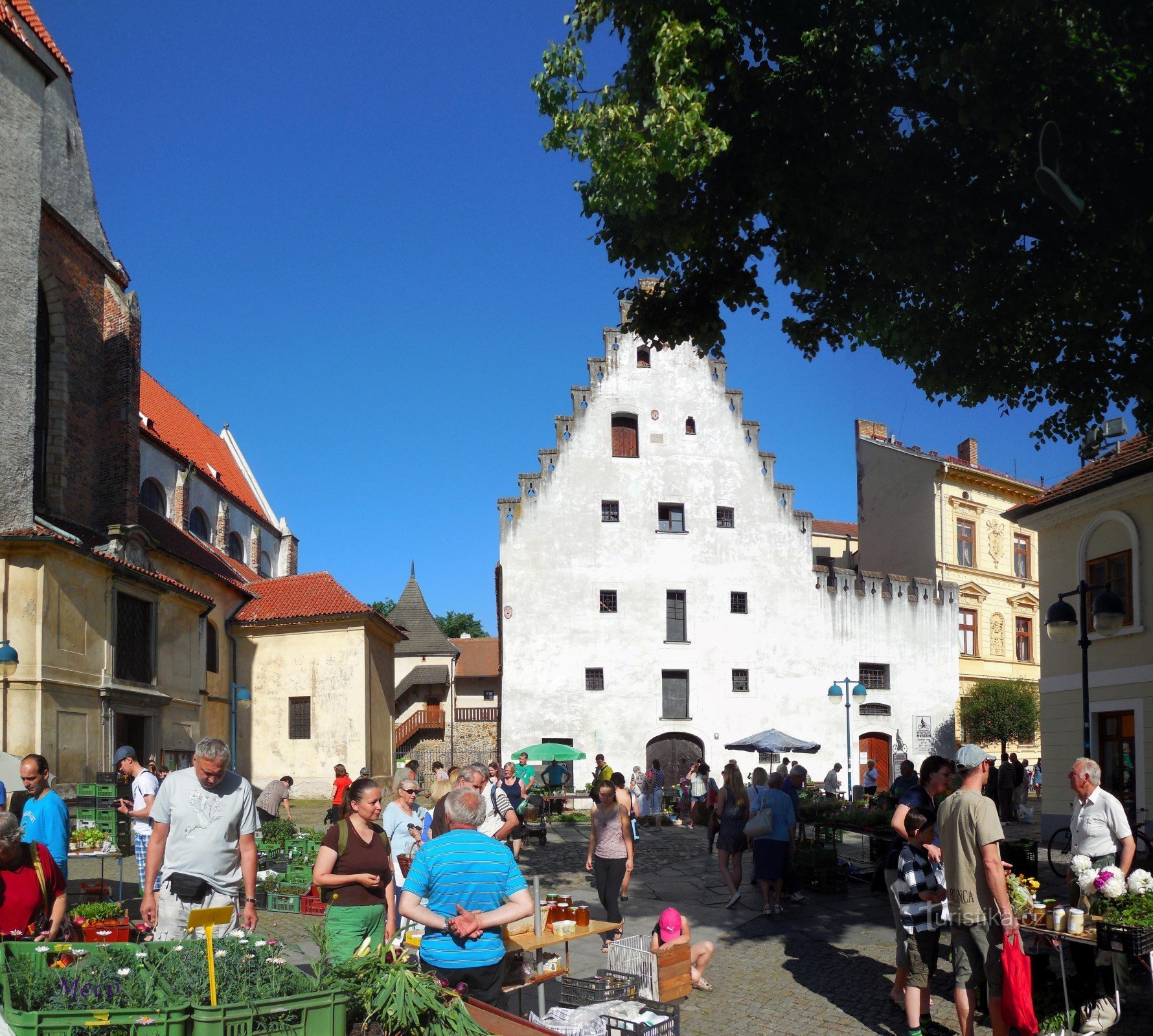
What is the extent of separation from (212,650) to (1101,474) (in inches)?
1024

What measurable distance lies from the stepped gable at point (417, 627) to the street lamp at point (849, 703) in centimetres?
2737

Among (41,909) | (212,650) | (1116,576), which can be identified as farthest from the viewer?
(212,650)

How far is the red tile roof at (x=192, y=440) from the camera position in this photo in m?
43.3

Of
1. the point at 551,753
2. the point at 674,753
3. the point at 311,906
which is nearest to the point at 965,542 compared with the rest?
the point at 674,753

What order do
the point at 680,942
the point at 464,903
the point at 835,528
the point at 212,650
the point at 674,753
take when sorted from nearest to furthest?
the point at 464,903, the point at 680,942, the point at 212,650, the point at 674,753, the point at 835,528

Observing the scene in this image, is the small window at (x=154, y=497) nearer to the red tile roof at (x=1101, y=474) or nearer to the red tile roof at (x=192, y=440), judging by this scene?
the red tile roof at (x=192, y=440)

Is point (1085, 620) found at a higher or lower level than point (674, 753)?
higher

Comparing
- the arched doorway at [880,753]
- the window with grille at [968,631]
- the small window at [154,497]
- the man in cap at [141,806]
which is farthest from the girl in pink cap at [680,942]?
the window with grille at [968,631]

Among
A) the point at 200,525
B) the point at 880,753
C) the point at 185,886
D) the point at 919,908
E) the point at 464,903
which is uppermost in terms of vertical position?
the point at 200,525

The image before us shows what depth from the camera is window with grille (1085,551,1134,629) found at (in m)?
19.0

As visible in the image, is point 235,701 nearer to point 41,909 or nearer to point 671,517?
point 671,517

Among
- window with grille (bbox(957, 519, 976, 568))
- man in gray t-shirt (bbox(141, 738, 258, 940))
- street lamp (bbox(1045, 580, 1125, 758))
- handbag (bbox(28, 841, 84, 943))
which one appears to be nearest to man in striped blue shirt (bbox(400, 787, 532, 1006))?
man in gray t-shirt (bbox(141, 738, 258, 940))

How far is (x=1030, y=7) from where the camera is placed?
8.51m

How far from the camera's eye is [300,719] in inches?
1437
